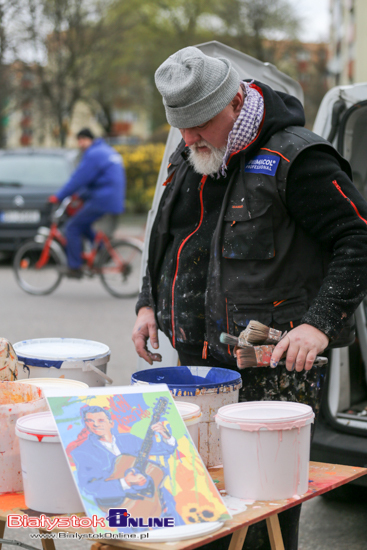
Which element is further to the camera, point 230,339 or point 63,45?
point 63,45

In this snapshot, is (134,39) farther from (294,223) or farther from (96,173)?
(294,223)

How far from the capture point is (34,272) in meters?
9.80

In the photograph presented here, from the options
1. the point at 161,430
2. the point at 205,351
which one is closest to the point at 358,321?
the point at 205,351

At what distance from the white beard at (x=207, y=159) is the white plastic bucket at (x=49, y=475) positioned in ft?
3.50

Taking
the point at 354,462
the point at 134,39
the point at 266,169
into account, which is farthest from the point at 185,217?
the point at 134,39

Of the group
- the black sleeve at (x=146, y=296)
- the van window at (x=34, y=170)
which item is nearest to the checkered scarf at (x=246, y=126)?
the black sleeve at (x=146, y=296)

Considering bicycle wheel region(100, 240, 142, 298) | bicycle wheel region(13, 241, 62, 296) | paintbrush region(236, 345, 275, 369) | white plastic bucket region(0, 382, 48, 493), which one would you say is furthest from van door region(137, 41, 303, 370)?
bicycle wheel region(13, 241, 62, 296)

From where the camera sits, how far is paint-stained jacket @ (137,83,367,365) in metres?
2.25

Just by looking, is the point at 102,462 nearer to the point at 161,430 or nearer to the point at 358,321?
the point at 161,430

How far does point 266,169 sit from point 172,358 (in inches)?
46.4

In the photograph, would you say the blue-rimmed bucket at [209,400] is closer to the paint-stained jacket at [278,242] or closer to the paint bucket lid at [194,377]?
the paint bucket lid at [194,377]

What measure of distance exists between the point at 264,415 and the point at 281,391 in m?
0.43

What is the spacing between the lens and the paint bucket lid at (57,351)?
2504mm

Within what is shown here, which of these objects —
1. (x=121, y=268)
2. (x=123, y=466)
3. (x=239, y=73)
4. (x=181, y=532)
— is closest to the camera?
(x=181, y=532)
